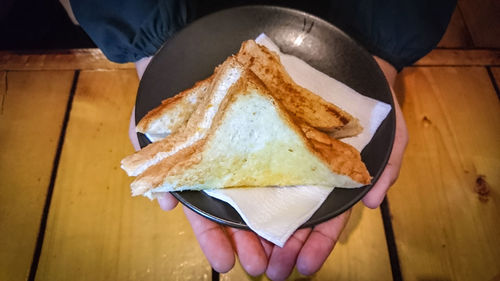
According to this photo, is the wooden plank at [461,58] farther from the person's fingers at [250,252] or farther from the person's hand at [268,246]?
the person's fingers at [250,252]

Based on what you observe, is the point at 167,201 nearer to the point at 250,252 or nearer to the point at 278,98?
the point at 250,252

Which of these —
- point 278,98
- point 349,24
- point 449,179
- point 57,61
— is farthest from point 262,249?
point 57,61

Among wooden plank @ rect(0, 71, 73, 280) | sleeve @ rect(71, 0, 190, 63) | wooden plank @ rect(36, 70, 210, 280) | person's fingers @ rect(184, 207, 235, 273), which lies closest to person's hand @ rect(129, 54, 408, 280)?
person's fingers @ rect(184, 207, 235, 273)

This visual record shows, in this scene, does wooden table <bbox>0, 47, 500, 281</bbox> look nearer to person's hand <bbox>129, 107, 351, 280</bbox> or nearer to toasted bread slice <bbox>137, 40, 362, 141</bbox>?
person's hand <bbox>129, 107, 351, 280</bbox>

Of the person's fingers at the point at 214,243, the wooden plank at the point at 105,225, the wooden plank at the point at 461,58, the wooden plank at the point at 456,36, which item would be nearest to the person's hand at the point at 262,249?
the person's fingers at the point at 214,243

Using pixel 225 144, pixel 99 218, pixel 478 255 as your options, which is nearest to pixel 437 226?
pixel 478 255

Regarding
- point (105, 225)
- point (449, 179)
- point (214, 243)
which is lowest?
point (105, 225)

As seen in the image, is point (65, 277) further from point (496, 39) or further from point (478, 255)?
point (496, 39)
